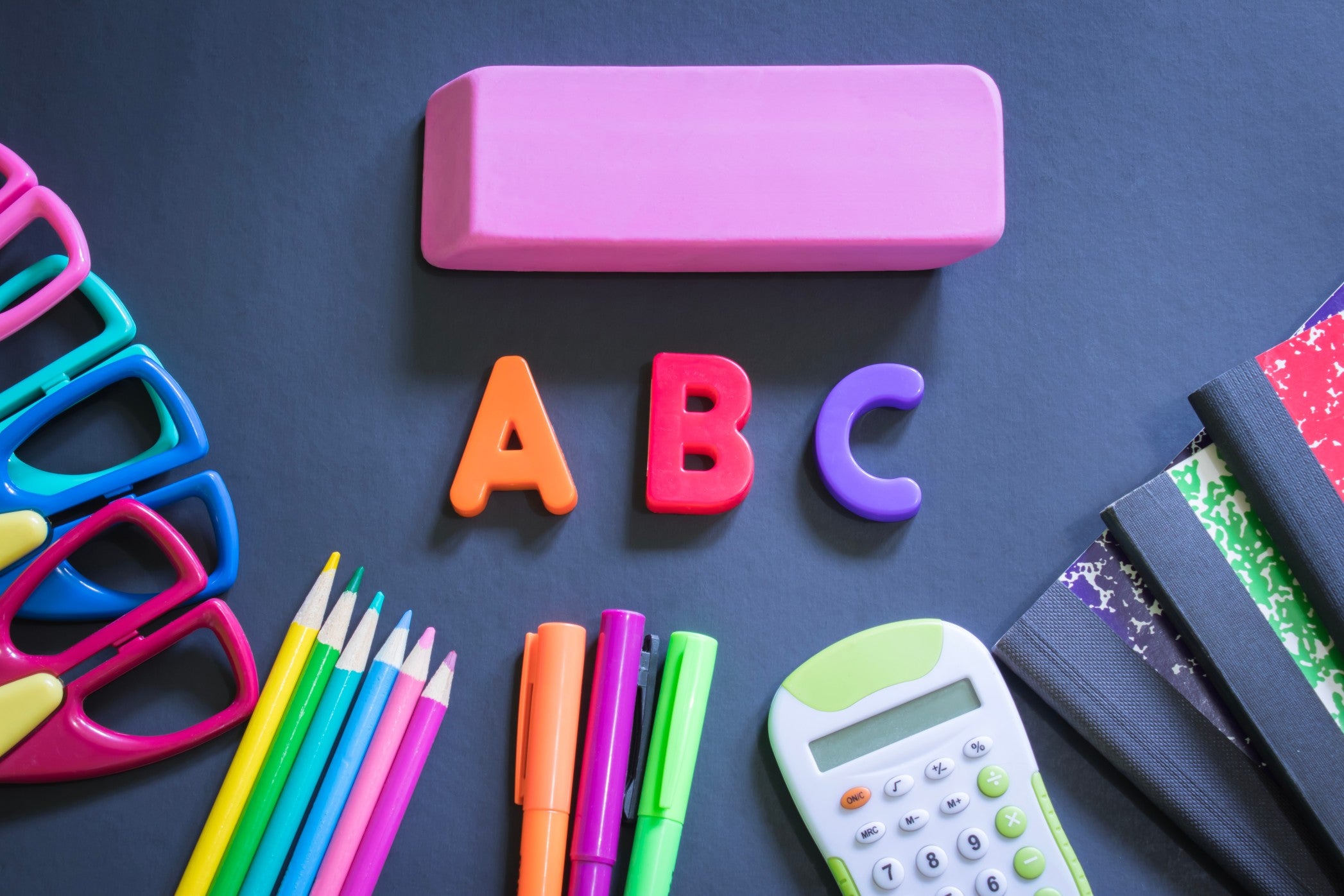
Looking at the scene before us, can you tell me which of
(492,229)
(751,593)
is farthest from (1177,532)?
(492,229)

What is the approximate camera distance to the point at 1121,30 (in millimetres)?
694

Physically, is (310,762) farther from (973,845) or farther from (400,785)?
(973,845)

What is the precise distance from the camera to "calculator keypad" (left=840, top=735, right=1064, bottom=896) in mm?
550

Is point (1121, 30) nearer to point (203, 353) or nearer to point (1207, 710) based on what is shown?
point (1207, 710)

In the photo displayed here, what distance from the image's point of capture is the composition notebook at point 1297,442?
573 millimetres

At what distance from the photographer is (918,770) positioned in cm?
57

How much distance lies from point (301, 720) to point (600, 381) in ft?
0.96

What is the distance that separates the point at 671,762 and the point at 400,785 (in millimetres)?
168

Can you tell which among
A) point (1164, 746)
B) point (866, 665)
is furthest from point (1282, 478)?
point (866, 665)

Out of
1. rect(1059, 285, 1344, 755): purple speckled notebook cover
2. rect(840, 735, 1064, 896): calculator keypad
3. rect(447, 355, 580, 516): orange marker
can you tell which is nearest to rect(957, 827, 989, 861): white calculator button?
rect(840, 735, 1064, 896): calculator keypad

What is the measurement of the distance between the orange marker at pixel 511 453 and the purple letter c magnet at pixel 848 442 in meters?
0.18

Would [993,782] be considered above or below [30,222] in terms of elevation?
below

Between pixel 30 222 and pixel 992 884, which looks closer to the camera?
pixel 992 884

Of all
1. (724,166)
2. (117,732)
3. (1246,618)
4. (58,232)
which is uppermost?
(724,166)
